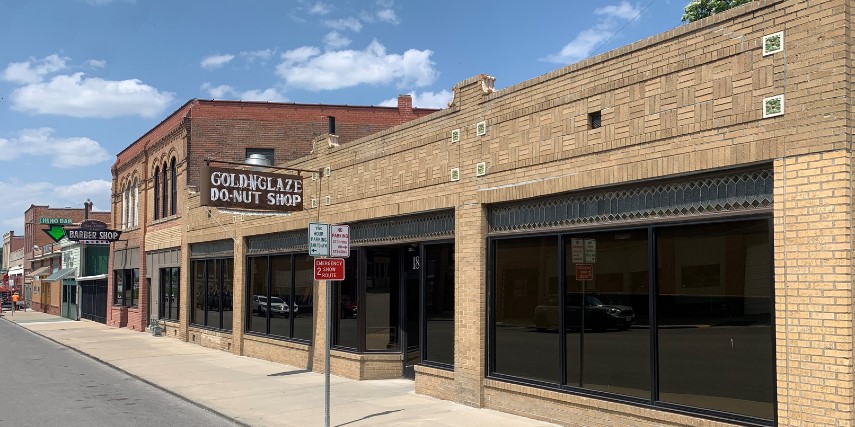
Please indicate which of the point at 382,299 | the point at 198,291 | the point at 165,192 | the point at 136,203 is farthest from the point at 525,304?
the point at 136,203

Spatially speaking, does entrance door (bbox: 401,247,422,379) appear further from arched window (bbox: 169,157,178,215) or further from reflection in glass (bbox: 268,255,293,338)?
arched window (bbox: 169,157,178,215)

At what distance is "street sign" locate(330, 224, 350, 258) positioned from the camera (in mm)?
10523

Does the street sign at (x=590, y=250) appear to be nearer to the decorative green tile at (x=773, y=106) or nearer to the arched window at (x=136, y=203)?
the decorative green tile at (x=773, y=106)

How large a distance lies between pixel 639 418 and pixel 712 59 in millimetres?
4476

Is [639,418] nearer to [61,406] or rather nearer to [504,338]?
[504,338]

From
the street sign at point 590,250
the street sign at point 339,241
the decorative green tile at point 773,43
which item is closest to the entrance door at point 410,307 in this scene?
the street sign at point 339,241

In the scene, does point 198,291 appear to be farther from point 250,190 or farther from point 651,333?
point 651,333

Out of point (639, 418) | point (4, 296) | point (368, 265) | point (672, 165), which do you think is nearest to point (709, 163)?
point (672, 165)

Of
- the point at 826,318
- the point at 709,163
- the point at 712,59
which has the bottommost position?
the point at 826,318

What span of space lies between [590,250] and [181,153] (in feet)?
70.4

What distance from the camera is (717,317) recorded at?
27.5ft

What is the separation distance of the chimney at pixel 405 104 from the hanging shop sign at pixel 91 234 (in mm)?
15243

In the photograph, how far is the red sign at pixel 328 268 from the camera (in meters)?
10.2

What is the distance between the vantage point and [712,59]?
8352 millimetres
